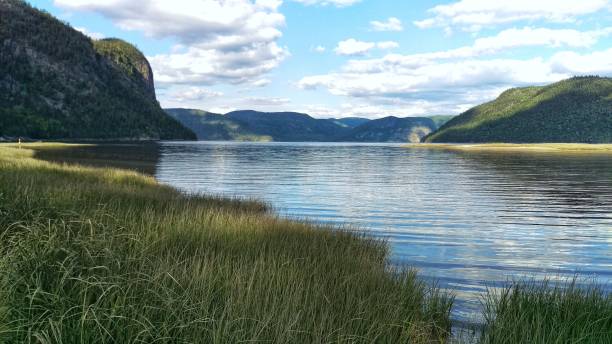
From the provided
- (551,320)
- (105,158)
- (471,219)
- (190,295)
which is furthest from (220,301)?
(105,158)

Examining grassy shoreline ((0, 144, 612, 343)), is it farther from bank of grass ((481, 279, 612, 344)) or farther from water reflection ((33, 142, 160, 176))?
water reflection ((33, 142, 160, 176))

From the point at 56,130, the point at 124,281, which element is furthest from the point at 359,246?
the point at 56,130

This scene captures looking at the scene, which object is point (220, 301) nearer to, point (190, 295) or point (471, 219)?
point (190, 295)

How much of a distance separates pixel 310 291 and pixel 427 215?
17737 mm

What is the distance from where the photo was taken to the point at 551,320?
22.1ft

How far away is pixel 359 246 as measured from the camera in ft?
40.4

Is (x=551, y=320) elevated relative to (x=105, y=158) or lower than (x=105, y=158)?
elevated

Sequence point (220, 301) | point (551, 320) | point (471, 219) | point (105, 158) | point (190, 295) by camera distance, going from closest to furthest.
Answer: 1. point (190, 295)
2. point (220, 301)
3. point (551, 320)
4. point (471, 219)
5. point (105, 158)

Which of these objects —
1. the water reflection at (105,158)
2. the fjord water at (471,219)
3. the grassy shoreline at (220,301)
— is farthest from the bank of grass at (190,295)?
the water reflection at (105,158)

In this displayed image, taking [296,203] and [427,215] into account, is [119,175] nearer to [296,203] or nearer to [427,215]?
[296,203]

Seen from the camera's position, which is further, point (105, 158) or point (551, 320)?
point (105, 158)

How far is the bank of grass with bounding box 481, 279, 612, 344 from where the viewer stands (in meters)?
5.88

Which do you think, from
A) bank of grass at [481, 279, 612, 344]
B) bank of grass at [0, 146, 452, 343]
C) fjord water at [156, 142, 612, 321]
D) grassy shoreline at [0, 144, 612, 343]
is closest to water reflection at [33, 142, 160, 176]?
fjord water at [156, 142, 612, 321]

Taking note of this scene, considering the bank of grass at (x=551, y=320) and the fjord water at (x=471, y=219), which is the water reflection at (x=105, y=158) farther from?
the bank of grass at (x=551, y=320)
